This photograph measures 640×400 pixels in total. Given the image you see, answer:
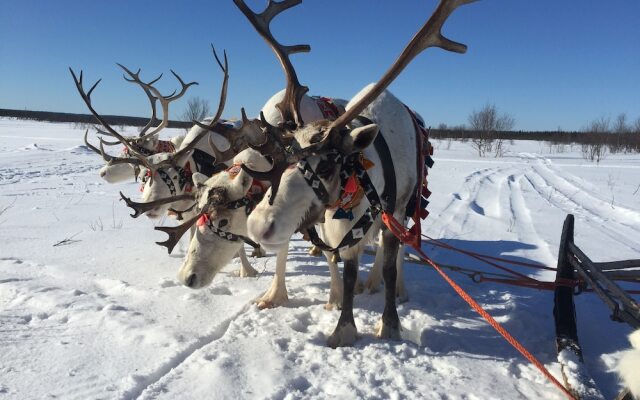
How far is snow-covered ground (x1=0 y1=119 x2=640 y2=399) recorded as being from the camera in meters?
2.54

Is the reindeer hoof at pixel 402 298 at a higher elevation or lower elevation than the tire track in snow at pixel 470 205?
lower

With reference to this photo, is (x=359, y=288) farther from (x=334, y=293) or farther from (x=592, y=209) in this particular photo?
(x=592, y=209)

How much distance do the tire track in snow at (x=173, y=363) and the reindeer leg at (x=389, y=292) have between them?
1.18 metres

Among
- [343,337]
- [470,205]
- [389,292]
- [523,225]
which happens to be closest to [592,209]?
[470,205]

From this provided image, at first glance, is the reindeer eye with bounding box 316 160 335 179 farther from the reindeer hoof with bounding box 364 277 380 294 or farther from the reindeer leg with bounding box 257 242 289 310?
the reindeer hoof with bounding box 364 277 380 294

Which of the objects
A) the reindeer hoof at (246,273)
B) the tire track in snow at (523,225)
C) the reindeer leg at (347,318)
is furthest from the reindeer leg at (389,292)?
the tire track in snow at (523,225)

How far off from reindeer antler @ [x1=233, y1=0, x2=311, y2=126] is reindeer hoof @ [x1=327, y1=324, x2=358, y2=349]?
4.83 ft

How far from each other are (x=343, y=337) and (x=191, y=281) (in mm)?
1158

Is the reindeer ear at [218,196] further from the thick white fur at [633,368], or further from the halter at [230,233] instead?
the thick white fur at [633,368]

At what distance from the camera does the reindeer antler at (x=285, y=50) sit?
303cm

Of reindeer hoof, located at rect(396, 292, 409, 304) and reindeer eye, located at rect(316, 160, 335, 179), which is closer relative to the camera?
reindeer eye, located at rect(316, 160, 335, 179)

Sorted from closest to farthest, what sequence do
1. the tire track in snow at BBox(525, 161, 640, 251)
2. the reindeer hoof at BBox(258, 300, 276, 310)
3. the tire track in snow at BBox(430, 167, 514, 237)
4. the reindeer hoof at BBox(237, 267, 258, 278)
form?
1. the reindeer hoof at BBox(258, 300, 276, 310)
2. the reindeer hoof at BBox(237, 267, 258, 278)
3. the tire track in snow at BBox(525, 161, 640, 251)
4. the tire track in snow at BBox(430, 167, 514, 237)

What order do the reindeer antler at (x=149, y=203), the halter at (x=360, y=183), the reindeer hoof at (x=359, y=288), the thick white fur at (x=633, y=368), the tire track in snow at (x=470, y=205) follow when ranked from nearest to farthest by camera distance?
the thick white fur at (x=633, y=368), the halter at (x=360, y=183), the reindeer antler at (x=149, y=203), the reindeer hoof at (x=359, y=288), the tire track in snow at (x=470, y=205)

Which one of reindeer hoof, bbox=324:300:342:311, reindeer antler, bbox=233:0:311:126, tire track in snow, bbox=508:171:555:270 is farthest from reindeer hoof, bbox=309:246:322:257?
reindeer antler, bbox=233:0:311:126
